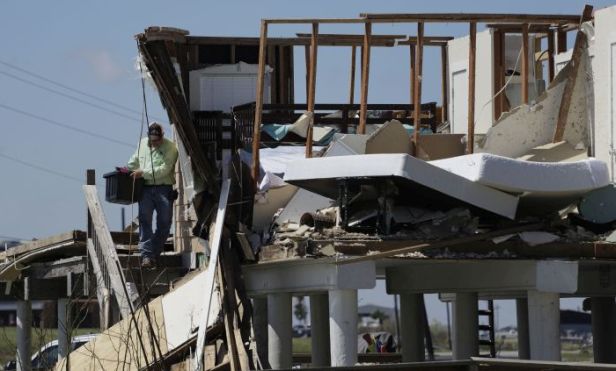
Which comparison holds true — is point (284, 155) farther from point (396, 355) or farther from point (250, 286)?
point (396, 355)

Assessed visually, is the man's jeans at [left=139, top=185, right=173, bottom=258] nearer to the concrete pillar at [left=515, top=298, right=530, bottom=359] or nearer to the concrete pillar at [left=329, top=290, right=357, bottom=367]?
the concrete pillar at [left=329, top=290, right=357, bottom=367]

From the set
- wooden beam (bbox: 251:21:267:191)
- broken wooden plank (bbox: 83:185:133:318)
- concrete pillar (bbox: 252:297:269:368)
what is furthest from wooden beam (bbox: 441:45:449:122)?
broken wooden plank (bbox: 83:185:133:318)

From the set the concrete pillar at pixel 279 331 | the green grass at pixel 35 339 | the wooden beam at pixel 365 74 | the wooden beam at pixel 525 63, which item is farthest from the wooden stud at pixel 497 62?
the green grass at pixel 35 339

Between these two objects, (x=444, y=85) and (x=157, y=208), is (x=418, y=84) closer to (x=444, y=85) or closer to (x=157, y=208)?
(x=157, y=208)

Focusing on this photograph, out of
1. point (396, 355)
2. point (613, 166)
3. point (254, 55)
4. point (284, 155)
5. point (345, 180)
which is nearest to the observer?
point (345, 180)

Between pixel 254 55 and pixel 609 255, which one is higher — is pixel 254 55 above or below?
above

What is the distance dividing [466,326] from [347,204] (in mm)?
5158

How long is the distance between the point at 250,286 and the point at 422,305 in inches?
230

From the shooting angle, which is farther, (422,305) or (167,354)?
(422,305)

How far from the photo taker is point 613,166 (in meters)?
19.2

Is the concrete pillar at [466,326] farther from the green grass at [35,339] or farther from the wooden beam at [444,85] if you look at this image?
the green grass at [35,339]

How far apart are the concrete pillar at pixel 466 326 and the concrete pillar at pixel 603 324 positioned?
5075 millimetres

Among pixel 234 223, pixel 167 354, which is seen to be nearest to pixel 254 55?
pixel 234 223

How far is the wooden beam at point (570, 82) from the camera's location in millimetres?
19656
